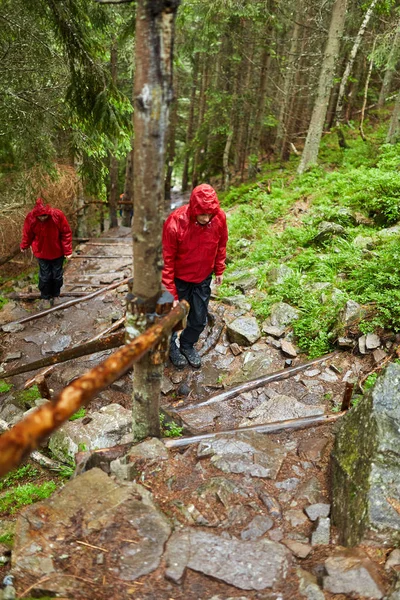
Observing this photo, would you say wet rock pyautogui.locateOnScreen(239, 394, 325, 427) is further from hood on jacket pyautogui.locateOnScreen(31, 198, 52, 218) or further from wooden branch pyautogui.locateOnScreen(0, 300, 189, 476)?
hood on jacket pyautogui.locateOnScreen(31, 198, 52, 218)

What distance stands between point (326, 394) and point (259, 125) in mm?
15963

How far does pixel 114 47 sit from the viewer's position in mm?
13398

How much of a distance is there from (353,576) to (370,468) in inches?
28.5

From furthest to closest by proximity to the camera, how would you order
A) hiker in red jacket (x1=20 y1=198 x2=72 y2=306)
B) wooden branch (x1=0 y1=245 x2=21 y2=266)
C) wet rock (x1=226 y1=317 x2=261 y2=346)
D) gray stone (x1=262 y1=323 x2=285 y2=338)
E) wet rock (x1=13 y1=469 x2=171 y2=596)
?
wooden branch (x1=0 y1=245 x2=21 y2=266)
hiker in red jacket (x1=20 y1=198 x2=72 y2=306)
wet rock (x1=226 y1=317 x2=261 y2=346)
gray stone (x1=262 y1=323 x2=285 y2=338)
wet rock (x1=13 y1=469 x2=171 y2=596)

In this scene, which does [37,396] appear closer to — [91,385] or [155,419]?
[155,419]

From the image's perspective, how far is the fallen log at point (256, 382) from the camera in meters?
4.90

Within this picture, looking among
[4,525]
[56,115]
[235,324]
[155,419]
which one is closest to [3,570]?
[4,525]

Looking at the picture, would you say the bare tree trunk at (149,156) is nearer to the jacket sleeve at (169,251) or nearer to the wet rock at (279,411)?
the wet rock at (279,411)

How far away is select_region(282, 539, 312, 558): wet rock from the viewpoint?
246 centimetres

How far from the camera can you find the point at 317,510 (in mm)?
2836

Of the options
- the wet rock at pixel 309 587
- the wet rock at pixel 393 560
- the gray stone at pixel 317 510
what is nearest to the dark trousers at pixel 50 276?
the gray stone at pixel 317 510

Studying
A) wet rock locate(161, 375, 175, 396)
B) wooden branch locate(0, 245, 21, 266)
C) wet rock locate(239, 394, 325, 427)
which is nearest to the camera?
wet rock locate(239, 394, 325, 427)

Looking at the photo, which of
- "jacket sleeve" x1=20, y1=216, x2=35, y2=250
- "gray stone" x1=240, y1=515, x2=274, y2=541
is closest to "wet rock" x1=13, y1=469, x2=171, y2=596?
"gray stone" x1=240, y1=515, x2=274, y2=541

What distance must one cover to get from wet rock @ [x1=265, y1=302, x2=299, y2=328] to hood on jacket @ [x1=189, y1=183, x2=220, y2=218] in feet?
8.08
